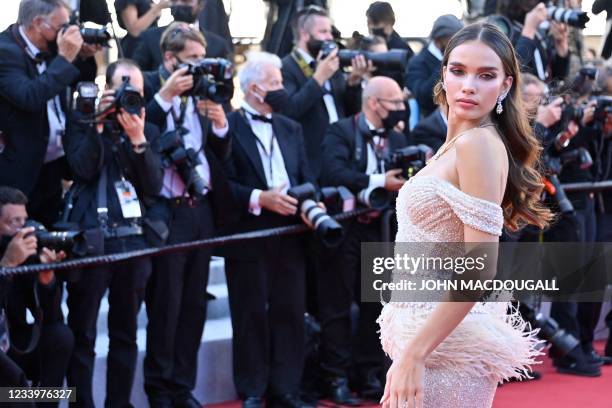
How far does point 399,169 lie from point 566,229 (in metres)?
1.73

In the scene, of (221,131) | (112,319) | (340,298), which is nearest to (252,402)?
(340,298)

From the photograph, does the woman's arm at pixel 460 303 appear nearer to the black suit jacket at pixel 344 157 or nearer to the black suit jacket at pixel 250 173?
the black suit jacket at pixel 250 173

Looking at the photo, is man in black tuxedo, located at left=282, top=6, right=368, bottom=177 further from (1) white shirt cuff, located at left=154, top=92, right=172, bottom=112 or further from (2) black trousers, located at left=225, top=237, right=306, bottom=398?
(1) white shirt cuff, located at left=154, top=92, right=172, bottom=112

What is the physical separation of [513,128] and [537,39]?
5.31m

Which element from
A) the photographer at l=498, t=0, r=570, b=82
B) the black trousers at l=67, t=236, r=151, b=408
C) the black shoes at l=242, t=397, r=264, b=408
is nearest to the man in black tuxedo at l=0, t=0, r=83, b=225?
the black trousers at l=67, t=236, r=151, b=408

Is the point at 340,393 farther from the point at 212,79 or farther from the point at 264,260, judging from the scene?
the point at 212,79

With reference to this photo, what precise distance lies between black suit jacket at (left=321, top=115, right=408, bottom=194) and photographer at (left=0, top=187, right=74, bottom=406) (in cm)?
187

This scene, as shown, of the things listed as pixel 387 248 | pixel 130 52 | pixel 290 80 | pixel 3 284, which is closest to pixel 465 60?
pixel 3 284

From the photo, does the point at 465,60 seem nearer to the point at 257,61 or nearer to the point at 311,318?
the point at 257,61

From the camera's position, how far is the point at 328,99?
732cm

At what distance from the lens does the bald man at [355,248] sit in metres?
6.59

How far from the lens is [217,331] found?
6.79 meters

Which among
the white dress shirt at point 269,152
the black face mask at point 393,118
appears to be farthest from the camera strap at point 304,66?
the white dress shirt at point 269,152

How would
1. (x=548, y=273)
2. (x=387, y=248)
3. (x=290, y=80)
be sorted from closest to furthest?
(x=387, y=248), (x=290, y=80), (x=548, y=273)
